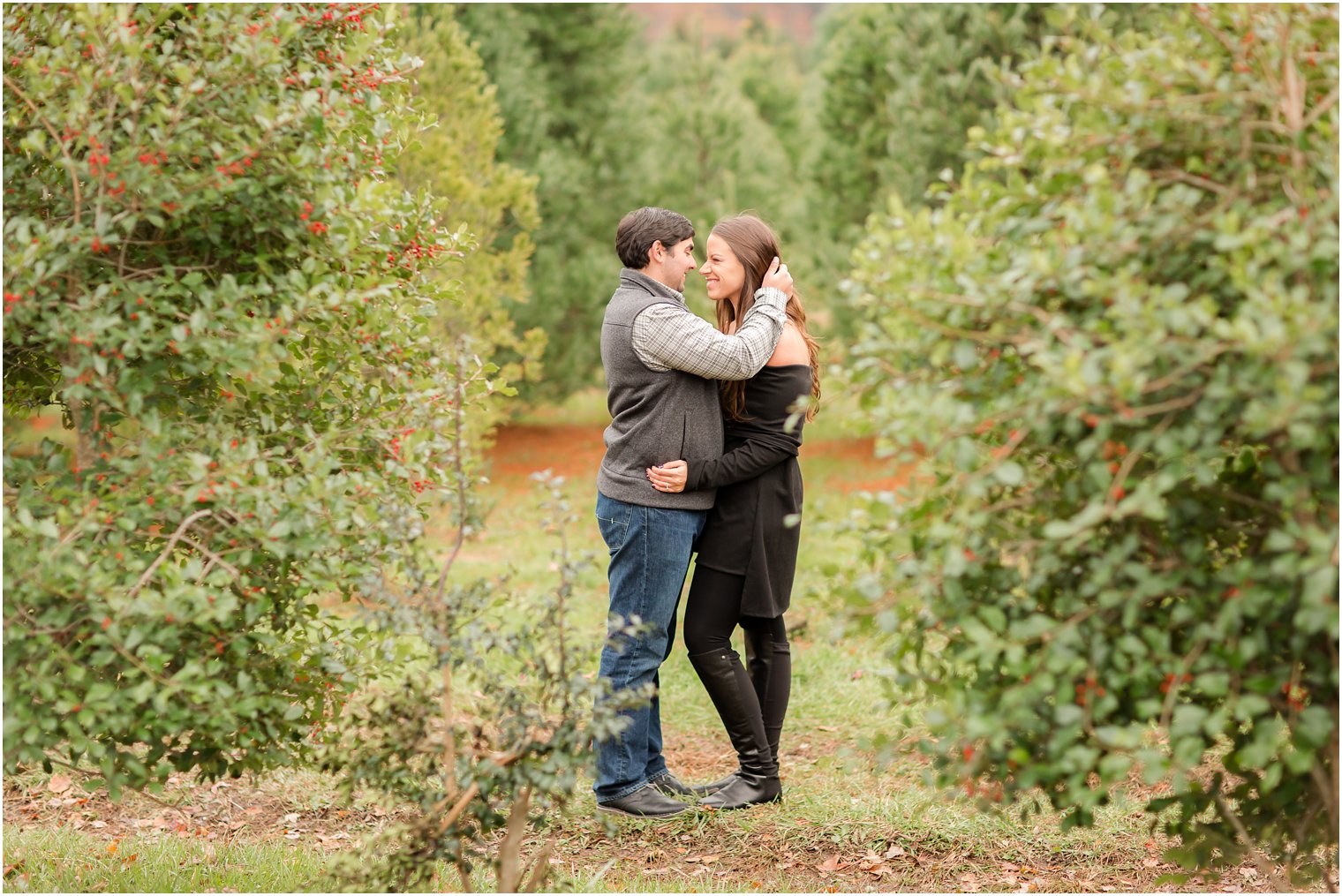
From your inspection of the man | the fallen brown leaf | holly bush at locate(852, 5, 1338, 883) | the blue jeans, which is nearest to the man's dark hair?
the man

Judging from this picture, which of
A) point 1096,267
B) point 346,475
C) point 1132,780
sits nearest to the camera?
point 1096,267

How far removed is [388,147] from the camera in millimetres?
3434

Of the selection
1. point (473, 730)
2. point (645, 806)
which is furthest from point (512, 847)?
point (645, 806)

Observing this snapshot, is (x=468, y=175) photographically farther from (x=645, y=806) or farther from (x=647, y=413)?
(x=645, y=806)

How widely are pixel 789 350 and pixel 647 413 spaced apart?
25.2 inches

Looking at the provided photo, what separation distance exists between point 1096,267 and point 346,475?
79.7 inches

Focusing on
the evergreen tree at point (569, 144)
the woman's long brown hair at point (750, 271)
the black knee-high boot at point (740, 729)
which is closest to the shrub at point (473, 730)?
the black knee-high boot at point (740, 729)

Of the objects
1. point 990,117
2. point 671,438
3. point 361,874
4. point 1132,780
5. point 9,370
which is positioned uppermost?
point 990,117

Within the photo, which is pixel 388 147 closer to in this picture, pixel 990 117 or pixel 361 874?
pixel 361 874

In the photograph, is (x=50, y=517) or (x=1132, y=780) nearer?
(x=50, y=517)

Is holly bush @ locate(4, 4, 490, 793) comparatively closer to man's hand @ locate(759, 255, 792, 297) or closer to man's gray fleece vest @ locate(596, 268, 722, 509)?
man's gray fleece vest @ locate(596, 268, 722, 509)

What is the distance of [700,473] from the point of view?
12.9ft

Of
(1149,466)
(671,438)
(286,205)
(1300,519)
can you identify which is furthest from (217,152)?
(1300,519)

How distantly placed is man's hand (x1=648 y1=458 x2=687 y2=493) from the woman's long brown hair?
0.36m
